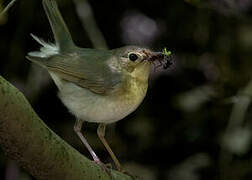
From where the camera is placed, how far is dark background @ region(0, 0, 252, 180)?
4938 millimetres

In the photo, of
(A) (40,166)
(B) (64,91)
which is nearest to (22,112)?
(A) (40,166)

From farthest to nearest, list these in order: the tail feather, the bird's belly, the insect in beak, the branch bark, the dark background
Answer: the dark background
the tail feather
the insect in beak
the bird's belly
the branch bark

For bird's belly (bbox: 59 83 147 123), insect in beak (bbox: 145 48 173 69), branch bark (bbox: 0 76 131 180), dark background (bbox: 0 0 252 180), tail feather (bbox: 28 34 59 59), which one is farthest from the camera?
dark background (bbox: 0 0 252 180)

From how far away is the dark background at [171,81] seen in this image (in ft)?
16.2

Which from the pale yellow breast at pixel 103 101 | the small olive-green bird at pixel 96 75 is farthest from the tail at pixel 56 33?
the pale yellow breast at pixel 103 101

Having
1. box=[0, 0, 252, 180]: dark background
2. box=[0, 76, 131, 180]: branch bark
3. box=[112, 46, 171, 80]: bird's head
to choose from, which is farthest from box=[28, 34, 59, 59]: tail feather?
box=[0, 76, 131, 180]: branch bark

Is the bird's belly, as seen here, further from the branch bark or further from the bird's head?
the branch bark

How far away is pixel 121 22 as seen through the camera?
5.20 metres

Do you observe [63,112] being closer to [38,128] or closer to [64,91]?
[64,91]

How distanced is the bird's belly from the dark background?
1.31 metres

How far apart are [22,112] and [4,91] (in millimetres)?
119

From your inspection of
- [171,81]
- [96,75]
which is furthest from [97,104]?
[171,81]

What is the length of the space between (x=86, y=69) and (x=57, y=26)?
1.34 feet

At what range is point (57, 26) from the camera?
3898 millimetres
